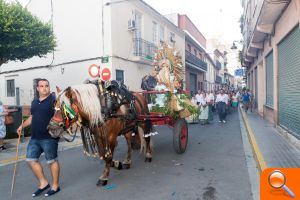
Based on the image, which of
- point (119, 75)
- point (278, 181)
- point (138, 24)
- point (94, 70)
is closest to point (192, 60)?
point (138, 24)

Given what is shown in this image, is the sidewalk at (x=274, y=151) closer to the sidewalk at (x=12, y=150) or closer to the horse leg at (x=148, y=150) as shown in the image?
the horse leg at (x=148, y=150)

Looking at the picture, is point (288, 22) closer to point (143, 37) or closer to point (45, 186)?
point (45, 186)

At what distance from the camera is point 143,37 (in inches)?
804

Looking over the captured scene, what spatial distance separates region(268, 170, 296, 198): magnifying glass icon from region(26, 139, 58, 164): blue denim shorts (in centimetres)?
386

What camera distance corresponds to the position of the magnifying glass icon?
6.83 ft

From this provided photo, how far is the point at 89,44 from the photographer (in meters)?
17.7

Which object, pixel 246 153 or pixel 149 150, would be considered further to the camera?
pixel 246 153

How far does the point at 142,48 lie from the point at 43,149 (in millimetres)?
15203

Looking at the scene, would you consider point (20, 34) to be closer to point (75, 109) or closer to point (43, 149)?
point (43, 149)

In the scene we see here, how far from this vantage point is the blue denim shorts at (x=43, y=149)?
510cm

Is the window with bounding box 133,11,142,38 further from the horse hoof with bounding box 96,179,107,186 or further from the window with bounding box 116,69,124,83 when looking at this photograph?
the horse hoof with bounding box 96,179,107,186

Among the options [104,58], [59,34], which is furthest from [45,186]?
[59,34]

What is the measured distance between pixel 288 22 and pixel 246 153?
4.27 metres

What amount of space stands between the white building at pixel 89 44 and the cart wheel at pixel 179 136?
834 centimetres
